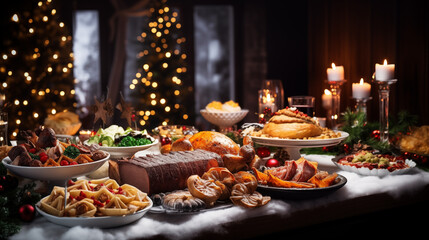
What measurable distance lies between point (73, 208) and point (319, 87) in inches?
212

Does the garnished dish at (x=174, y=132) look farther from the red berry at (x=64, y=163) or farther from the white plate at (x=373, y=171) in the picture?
the red berry at (x=64, y=163)

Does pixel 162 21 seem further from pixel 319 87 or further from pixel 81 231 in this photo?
pixel 81 231

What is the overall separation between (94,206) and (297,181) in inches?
32.4

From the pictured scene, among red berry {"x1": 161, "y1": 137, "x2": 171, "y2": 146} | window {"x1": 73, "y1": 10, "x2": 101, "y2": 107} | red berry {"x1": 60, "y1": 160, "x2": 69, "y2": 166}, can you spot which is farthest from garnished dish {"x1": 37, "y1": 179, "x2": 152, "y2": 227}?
window {"x1": 73, "y1": 10, "x2": 101, "y2": 107}

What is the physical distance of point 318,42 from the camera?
6379mm

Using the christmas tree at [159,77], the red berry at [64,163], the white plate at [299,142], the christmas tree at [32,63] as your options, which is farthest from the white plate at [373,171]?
the christmas tree at [159,77]

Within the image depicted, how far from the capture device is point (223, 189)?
5.64ft

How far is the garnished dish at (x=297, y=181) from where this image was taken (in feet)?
5.75

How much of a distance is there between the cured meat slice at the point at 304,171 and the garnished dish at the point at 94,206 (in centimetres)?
64

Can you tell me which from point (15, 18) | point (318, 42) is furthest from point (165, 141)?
point (318, 42)

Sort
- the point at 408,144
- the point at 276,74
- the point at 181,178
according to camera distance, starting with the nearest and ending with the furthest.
→ the point at 181,178
the point at 408,144
the point at 276,74

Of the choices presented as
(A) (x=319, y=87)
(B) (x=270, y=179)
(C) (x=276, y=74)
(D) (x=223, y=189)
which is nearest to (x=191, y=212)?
(D) (x=223, y=189)

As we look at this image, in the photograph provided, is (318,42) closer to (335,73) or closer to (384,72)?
(335,73)

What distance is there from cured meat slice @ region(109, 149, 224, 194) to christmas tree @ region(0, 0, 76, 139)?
3.48m
